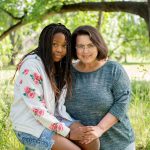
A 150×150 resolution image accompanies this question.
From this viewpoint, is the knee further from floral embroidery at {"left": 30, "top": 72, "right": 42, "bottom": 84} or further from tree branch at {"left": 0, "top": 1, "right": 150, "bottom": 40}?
tree branch at {"left": 0, "top": 1, "right": 150, "bottom": 40}

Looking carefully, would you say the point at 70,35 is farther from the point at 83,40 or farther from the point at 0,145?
the point at 0,145

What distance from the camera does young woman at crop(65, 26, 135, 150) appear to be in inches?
126

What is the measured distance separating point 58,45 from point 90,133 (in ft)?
2.24

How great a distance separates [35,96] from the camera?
2.91 meters

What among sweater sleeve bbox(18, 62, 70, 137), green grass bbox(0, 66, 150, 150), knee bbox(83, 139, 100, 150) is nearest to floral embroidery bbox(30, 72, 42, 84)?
sweater sleeve bbox(18, 62, 70, 137)

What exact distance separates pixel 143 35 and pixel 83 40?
37.9 feet

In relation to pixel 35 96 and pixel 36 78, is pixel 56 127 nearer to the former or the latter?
pixel 35 96

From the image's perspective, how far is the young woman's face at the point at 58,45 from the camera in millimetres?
3098

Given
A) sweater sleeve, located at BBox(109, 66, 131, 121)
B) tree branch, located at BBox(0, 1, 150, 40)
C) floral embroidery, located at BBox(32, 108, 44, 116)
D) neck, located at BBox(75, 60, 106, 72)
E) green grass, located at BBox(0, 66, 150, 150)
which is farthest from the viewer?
tree branch, located at BBox(0, 1, 150, 40)

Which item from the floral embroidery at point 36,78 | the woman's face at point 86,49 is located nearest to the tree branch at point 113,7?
the woman's face at point 86,49

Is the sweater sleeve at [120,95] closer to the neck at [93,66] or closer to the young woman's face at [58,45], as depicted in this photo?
the neck at [93,66]

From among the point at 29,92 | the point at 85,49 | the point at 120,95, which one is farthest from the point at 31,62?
the point at 120,95

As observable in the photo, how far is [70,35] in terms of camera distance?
322cm

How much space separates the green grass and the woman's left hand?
1.83 metres
